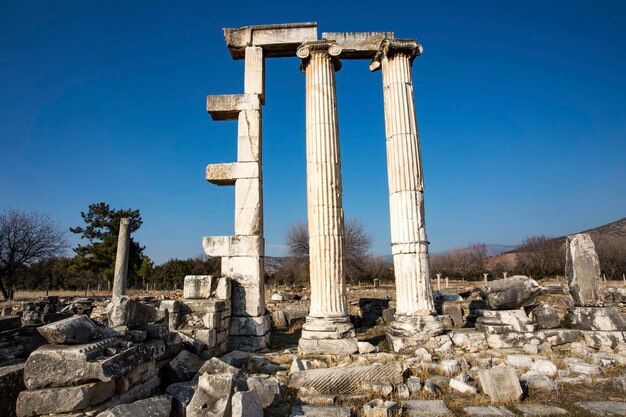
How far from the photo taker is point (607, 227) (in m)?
69.5

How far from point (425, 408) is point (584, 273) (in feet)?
21.0

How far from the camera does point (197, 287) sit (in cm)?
885

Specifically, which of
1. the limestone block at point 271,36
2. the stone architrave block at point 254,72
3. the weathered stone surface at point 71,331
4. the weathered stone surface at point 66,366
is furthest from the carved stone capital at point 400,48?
the weathered stone surface at point 66,366

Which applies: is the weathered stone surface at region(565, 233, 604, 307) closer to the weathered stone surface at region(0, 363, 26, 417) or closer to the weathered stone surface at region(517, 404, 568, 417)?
the weathered stone surface at region(517, 404, 568, 417)

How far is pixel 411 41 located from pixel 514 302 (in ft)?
23.8

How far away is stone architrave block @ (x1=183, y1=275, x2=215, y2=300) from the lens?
8.80 meters

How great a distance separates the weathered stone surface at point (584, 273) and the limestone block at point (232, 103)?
8.94 metres

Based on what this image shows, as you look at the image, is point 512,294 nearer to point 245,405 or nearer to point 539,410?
point 539,410

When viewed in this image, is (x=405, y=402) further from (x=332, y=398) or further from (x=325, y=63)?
(x=325, y=63)

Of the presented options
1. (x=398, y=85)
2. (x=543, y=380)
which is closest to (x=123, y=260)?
(x=398, y=85)

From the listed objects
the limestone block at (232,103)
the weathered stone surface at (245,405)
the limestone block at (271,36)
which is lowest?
the weathered stone surface at (245,405)

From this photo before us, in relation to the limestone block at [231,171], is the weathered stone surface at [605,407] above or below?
below

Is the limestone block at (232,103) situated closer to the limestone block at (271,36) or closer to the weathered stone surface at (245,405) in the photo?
the limestone block at (271,36)

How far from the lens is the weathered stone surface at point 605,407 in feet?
15.6
